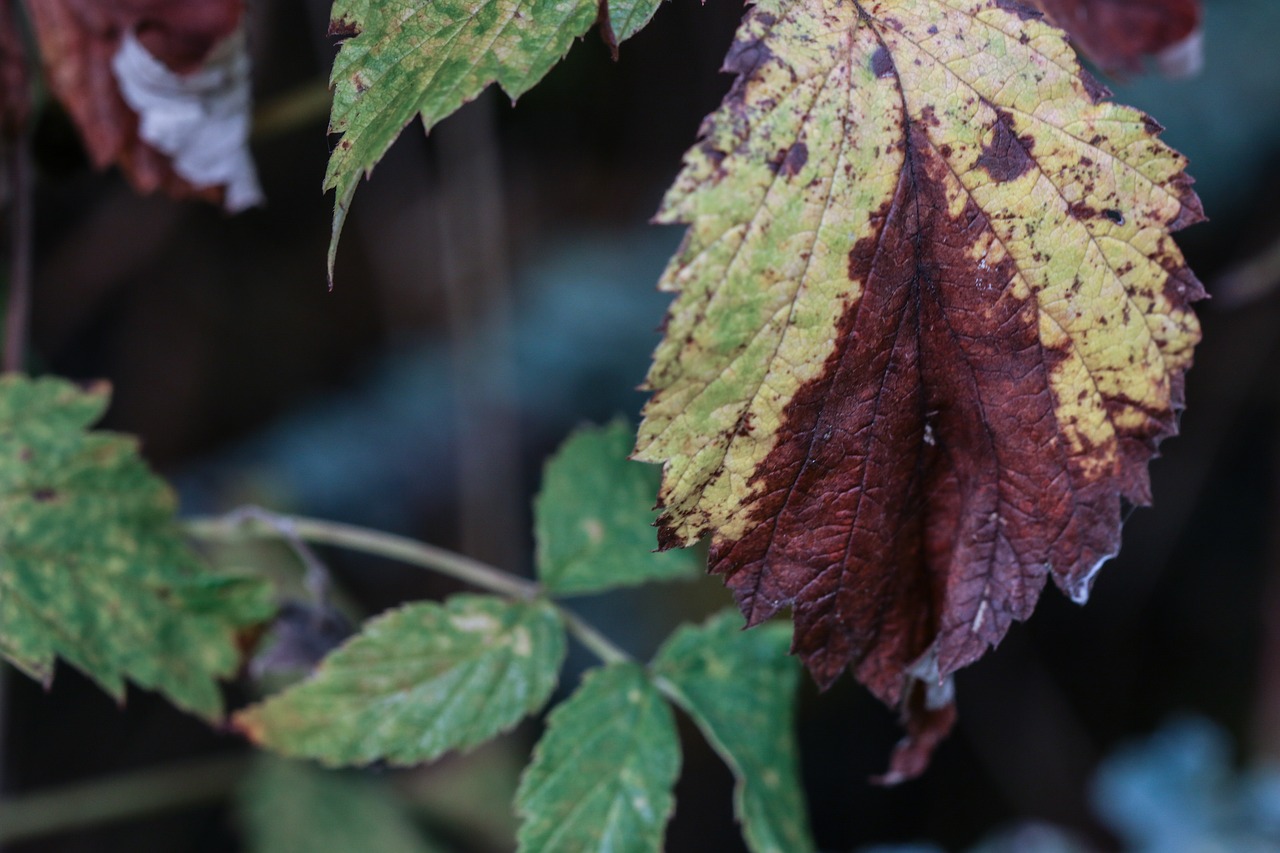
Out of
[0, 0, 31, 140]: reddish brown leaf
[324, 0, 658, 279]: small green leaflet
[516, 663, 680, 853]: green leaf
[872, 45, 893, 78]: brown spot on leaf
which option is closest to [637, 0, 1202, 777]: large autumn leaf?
[872, 45, 893, 78]: brown spot on leaf

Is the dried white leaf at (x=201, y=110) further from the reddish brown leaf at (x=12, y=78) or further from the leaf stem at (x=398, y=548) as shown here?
the leaf stem at (x=398, y=548)

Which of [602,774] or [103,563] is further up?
[103,563]

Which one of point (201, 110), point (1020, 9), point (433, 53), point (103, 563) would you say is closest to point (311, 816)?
point (103, 563)

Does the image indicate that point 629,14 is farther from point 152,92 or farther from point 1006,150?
point 152,92

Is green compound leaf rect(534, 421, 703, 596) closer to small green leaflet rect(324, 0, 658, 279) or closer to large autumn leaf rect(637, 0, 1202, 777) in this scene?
large autumn leaf rect(637, 0, 1202, 777)

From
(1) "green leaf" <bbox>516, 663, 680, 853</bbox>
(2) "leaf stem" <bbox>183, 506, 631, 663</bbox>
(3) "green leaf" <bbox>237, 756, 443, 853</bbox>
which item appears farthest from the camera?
(3) "green leaf" <bbox>237, 756, 443, 853</bbox>

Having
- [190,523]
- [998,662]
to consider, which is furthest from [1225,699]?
[190,523]
